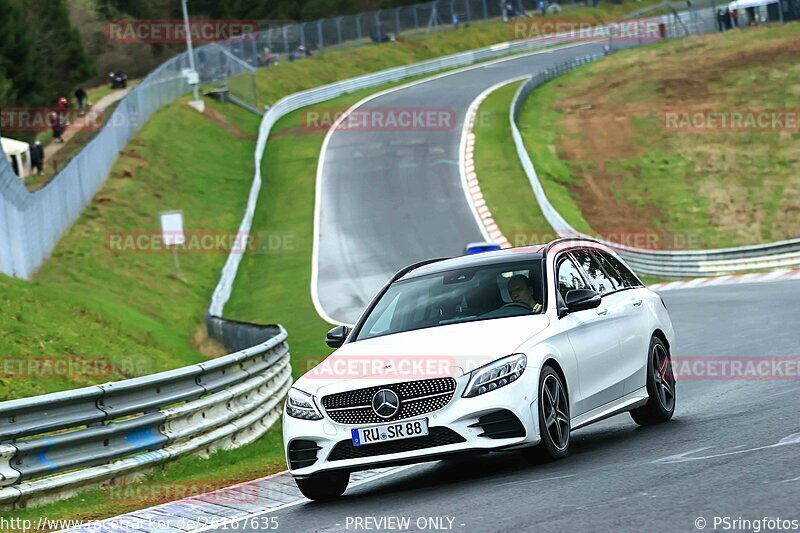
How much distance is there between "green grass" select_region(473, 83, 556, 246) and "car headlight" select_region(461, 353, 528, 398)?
28.3m

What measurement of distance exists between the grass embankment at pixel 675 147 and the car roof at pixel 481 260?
100 feet

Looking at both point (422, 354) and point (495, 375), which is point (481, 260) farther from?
point (495, 375)

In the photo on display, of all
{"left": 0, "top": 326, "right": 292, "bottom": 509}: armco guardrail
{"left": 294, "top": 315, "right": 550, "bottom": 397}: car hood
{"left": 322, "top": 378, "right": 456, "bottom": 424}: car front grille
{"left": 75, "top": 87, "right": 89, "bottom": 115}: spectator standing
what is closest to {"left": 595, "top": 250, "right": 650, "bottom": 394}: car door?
{"left": 294, "top": 315, "right": 550, "bottom": 397}: car hood

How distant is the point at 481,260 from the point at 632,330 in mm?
1552

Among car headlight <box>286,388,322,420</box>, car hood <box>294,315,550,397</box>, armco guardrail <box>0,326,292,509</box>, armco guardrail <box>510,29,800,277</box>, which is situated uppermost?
car hood <box>294,315,550,397</box>

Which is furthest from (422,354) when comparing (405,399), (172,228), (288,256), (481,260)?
(288,256)

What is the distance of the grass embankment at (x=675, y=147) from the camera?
144 feet

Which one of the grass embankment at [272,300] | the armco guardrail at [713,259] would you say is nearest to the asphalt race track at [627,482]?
the grass embankment at [272,300]

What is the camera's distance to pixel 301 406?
9.66m

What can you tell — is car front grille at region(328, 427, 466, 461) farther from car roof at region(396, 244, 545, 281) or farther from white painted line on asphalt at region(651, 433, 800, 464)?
car roof at region(396, 244, 545, 281)

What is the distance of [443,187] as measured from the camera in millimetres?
47344

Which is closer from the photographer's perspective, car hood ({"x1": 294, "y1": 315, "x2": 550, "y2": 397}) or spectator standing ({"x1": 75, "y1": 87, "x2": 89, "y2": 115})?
car hood ({"x1": 294, "y1": 315, "x2": 550, "y2": 397})

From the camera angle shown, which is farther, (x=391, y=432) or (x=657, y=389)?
(x=657, y=389)

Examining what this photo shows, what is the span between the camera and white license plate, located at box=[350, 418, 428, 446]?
30.1 ft
